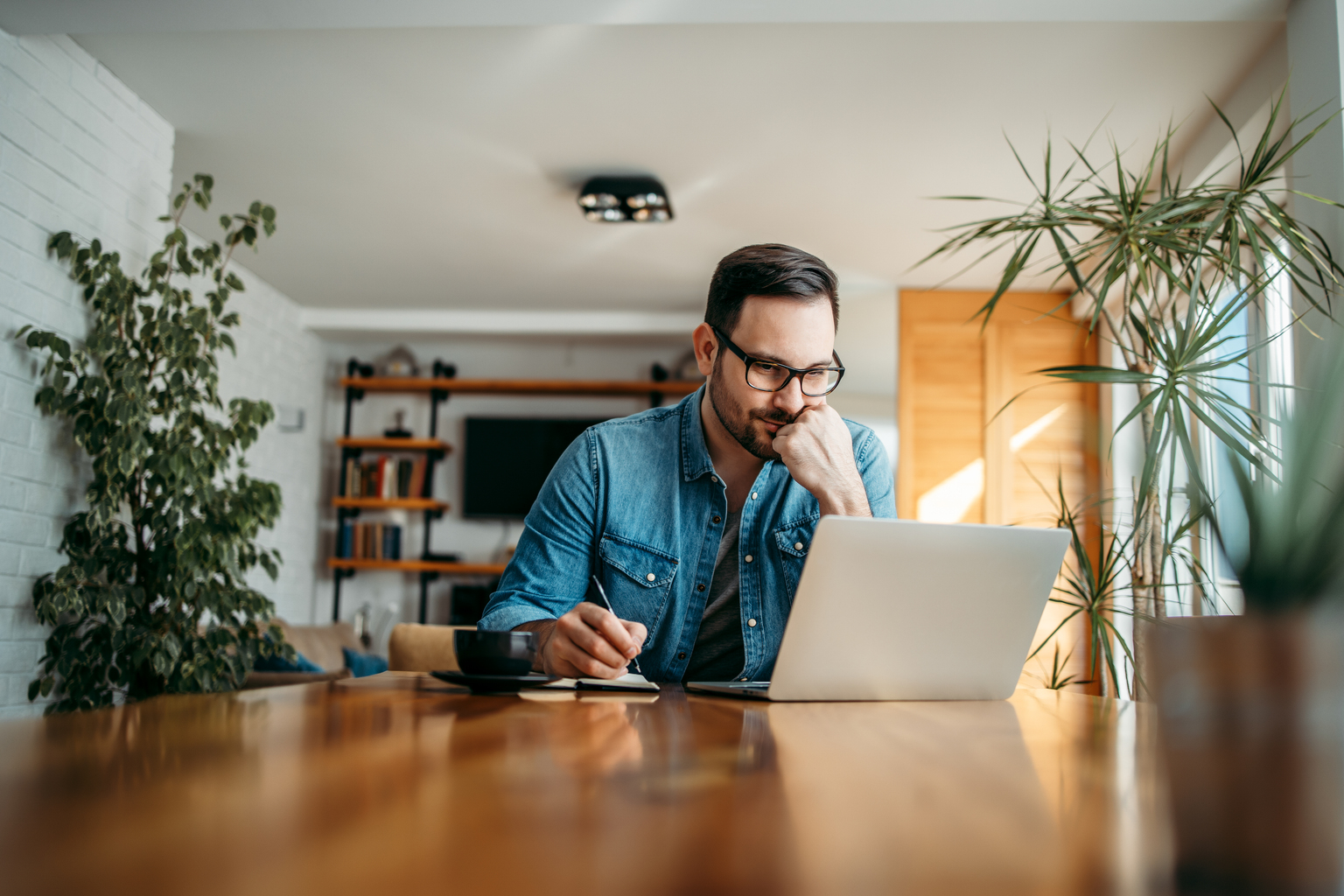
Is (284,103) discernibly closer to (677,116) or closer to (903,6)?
(677,116)

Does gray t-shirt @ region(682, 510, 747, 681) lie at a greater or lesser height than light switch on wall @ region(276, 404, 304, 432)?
lesser

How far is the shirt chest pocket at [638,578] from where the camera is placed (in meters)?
1.47

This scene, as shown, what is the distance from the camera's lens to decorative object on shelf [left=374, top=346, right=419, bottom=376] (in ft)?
20.3

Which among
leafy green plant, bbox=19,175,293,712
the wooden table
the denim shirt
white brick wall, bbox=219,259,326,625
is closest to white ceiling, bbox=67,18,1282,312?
leafy green plant, bbox=19,175,293,712

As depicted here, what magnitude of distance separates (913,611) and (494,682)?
0.43 m

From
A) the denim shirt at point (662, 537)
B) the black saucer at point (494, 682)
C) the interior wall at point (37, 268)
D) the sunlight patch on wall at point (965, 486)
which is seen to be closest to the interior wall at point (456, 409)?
the sunlight patch on wall at point (965, 486)

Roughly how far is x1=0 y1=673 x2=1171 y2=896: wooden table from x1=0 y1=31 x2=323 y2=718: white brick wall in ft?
8.36

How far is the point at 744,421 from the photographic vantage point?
1.58 metres

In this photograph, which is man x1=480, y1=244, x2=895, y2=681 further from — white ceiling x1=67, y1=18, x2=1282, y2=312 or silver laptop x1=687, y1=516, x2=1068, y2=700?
white ceiling x1=67, y1=18, x2=1282, y2=312

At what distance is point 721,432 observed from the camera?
65.5 inches

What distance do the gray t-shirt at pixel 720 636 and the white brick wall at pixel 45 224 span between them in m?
2.29

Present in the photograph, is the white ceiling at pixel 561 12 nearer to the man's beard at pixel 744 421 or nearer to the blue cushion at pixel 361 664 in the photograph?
the man's beard at pixel 744 421

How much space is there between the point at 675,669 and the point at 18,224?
98.0 inches

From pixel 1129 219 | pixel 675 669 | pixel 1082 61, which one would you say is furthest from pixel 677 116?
pixel 675 669
